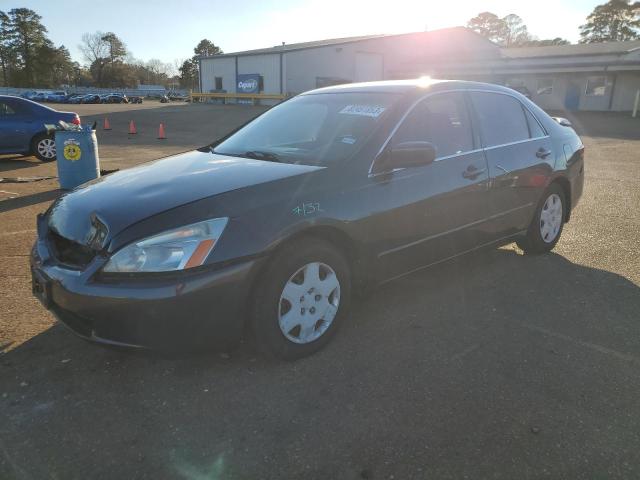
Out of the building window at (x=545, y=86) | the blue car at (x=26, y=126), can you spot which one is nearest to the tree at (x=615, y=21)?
the building window at (x=545, y=86)

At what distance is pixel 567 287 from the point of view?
433 centimetres

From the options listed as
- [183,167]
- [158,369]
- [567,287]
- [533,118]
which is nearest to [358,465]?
[158,369]

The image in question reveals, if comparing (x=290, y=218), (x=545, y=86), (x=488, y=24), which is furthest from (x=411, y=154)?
(x=488, y=24)

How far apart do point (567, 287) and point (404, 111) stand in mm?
2141

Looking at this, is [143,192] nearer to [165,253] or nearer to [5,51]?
[165,253]

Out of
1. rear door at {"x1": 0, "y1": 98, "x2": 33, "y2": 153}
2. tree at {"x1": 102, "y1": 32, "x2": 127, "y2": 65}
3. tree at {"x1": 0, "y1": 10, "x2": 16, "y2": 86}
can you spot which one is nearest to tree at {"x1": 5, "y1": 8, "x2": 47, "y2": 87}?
tree at {"x1": 0, "y1": 10, "x2": 16, "y2": 86}

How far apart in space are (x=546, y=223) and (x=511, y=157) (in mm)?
1057

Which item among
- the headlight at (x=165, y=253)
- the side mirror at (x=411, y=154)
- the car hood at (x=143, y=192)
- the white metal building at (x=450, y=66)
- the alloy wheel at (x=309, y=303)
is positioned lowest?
the alloy wheel at (x=309, y=303)

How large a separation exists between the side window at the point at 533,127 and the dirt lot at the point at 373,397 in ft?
4.92

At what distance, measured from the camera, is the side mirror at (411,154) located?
3316 mm

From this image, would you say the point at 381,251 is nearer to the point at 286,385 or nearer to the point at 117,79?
the point at 286,385

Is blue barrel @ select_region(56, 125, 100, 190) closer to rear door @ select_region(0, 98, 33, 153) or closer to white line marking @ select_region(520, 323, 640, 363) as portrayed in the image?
rear door @ select_region(0, 98, 33, 153)

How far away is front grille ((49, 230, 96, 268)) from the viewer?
2.72 meters

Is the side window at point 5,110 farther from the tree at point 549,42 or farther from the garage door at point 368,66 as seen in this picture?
the tree at point 549,42
